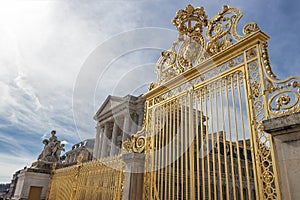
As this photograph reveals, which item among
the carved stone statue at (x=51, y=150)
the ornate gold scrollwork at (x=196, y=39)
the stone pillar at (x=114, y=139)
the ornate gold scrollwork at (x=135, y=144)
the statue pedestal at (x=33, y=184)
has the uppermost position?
the stone pillar at (x=114, y=139)

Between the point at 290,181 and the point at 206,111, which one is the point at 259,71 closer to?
the point at 206,111

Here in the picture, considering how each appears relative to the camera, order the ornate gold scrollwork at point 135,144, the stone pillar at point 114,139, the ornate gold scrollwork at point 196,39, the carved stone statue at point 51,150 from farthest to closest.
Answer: the stone pillar at point 114,139
the carved stone statue at point 51,150
the ornate gold scrollwork at point 135,144
the ornate gold scrollwork at point 196,39

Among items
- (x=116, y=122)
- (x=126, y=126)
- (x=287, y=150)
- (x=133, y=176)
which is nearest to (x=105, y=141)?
(x=116, y=122)

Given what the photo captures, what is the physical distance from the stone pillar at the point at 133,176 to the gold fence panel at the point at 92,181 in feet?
0.75

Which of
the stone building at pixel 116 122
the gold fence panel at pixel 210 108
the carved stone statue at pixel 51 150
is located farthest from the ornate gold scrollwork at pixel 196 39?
the stone building at pixel 116 122

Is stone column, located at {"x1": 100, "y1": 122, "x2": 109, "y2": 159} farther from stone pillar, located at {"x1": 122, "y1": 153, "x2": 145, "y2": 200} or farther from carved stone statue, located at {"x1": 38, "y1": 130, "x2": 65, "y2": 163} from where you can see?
stone pillar, located at {"x1": 122, "y1": 153, "x2": 145, "y2": 200}

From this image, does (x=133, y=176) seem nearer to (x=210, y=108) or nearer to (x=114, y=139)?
(x=210, y=108)

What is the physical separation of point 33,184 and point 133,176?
5.58 meters

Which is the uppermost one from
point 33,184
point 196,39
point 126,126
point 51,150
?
point 126,126

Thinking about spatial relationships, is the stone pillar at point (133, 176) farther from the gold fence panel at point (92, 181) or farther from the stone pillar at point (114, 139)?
the stone pillar at point (114, 139)

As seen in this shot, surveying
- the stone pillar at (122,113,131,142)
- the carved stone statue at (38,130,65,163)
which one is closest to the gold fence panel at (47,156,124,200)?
the carved stone statue at (38,130,65,163)

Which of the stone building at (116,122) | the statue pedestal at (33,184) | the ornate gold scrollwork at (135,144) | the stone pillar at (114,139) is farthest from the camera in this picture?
the stone pillar at (114,139)

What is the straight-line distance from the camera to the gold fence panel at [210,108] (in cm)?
306

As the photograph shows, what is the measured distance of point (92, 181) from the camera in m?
5.98
